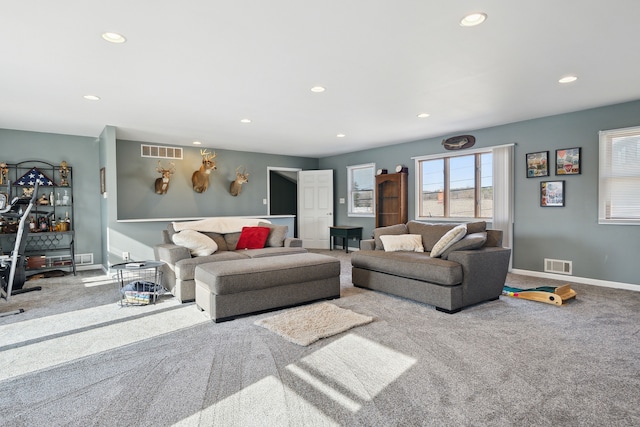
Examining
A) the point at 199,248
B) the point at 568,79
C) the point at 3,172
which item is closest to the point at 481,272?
the point at 568,79

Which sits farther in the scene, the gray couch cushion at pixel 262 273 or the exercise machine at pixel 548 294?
the exercise machine at pixel 548 294

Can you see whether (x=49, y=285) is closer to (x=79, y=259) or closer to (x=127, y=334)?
(x=79, y=259)

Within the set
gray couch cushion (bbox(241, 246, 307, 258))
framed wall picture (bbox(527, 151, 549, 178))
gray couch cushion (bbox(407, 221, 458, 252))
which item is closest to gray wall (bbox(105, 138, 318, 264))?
gray couch cushion (bbox(241, 246, 307, 258))

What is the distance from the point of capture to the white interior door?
858cm

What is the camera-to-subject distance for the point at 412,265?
3.77 metres

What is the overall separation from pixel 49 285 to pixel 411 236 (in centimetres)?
499

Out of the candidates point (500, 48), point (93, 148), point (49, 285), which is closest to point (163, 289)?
point (49, 285)

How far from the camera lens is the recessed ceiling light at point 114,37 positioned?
2.55 metres

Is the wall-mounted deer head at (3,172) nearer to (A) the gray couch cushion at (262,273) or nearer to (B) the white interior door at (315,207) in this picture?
(A) the gray couch cushion at (262,273)

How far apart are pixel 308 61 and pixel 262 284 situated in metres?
2.10

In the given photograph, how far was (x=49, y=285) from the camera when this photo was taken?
481 cm

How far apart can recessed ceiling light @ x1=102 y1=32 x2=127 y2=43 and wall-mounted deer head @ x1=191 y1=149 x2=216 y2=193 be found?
433 cm

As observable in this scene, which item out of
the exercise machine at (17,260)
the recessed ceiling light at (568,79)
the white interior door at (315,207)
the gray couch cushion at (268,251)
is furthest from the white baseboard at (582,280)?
the exercise machine at (17,260)

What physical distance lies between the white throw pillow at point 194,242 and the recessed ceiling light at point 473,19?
136 inches
